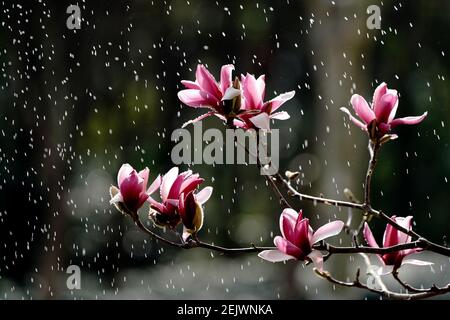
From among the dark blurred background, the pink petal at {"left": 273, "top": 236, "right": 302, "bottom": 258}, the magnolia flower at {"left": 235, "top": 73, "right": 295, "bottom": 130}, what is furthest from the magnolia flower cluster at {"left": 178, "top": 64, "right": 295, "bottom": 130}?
the dark blurred background

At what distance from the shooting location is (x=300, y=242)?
691mm

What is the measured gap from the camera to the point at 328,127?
4855 mm

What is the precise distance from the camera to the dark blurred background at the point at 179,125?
4535 millimetres

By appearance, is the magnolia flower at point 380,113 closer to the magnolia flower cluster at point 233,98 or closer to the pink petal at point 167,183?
the magnolia flower cluster at point 233,98

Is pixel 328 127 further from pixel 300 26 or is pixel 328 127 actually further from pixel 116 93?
pixel 116 93

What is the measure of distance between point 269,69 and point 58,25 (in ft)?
6.19

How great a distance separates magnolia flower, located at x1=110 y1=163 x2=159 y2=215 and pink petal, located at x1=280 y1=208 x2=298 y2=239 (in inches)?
4.7

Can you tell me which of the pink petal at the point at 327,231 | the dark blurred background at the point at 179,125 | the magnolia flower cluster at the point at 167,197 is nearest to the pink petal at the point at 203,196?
the magnolia flower cluster at the point at 167,197

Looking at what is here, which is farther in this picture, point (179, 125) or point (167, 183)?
point (179, 125)

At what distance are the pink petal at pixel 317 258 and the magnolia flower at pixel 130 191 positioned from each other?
15 centimetres

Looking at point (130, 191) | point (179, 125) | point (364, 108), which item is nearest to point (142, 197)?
point (130, 191)

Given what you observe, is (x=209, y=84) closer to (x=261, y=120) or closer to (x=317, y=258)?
(x=261, y=120)

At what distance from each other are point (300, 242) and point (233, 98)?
14 centimetres

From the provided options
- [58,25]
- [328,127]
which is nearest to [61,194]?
[58,25]
